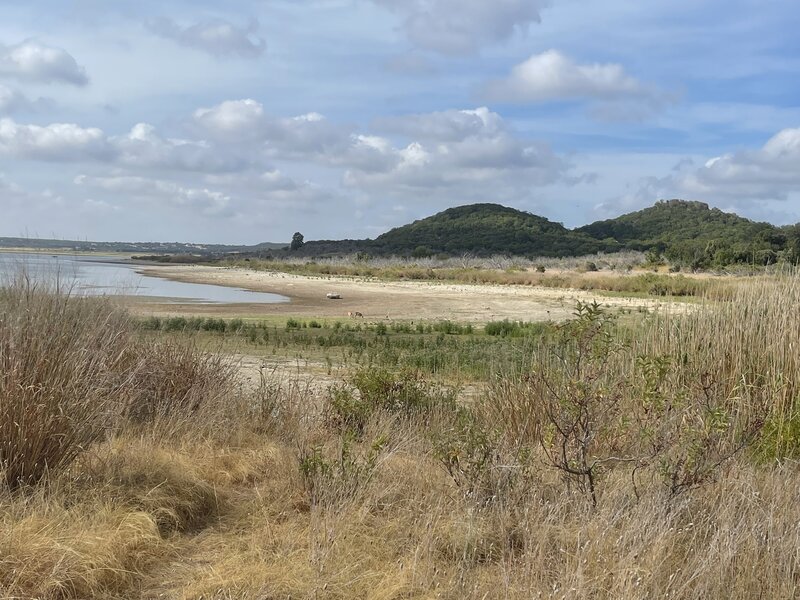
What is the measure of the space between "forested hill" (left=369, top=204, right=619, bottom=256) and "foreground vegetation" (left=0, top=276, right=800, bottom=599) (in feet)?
320

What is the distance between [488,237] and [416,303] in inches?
3190

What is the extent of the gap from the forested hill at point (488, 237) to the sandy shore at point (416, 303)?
5360 centimetres

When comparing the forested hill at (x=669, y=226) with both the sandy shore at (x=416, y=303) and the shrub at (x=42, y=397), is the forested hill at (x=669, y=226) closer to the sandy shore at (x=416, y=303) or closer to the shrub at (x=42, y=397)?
the sandy shore at (x=416, y=303)

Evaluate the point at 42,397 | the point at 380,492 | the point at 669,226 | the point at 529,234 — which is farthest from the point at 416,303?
the point at 669,226

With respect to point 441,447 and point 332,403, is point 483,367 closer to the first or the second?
point 332,403

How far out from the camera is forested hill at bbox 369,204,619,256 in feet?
357

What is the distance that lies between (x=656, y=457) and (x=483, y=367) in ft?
29.7

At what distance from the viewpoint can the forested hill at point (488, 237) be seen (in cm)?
10869

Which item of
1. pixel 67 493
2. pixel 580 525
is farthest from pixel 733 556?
pixel 67 493

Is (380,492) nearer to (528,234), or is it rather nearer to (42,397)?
(42,397)

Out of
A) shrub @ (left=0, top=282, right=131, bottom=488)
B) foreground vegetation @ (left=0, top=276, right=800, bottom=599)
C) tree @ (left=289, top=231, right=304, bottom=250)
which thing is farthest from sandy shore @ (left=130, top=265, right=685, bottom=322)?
tree @ (left=289, top=231, right=304, bottom=250)

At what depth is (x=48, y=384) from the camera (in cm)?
534

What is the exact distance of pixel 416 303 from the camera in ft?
131

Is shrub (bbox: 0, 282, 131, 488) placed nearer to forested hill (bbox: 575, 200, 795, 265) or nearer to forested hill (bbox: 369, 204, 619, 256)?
forested hill (bbox: 575, 200, 795, 265)
